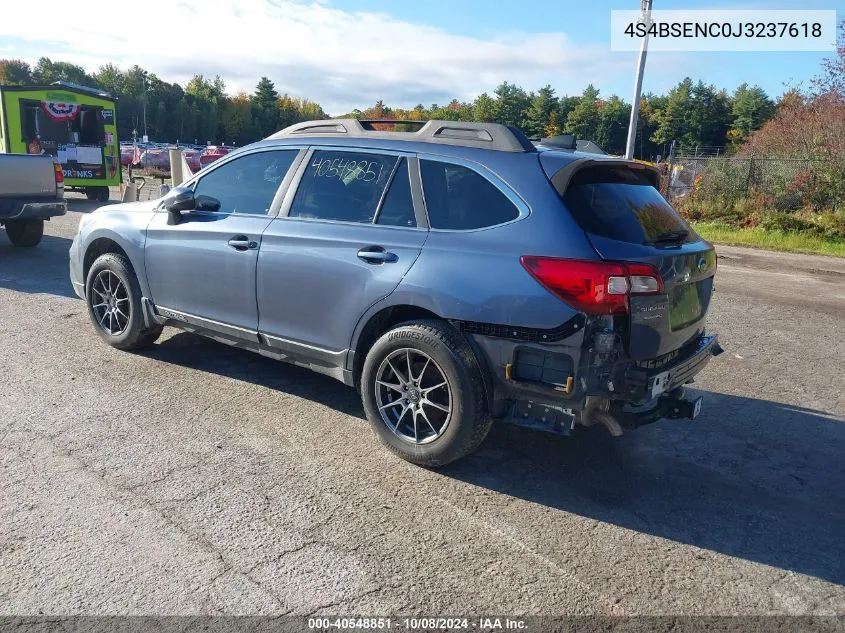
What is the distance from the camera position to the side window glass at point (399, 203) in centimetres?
397

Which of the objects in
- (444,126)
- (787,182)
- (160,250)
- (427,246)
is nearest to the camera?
(427,246)

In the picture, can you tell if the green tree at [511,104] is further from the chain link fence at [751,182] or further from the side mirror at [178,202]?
the side mirror at [178,202]

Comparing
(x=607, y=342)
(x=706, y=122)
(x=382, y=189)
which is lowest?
(x=607, y=342)

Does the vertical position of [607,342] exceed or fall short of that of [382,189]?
it falls short

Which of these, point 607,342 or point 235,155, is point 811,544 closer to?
point 607,342

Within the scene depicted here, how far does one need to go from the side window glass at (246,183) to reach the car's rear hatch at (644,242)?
1.95 metres

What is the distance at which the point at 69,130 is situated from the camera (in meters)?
18.5

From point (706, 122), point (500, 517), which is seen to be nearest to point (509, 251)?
point (500, 517)

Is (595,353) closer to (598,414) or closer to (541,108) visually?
(598,414)

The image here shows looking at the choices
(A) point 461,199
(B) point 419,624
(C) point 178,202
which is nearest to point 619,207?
(A) point 461,199

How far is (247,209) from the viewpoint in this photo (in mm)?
4797

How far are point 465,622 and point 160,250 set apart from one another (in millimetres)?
3747


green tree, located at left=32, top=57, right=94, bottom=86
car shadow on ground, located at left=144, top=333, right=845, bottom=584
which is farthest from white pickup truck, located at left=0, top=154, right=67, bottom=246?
green tree, located at left=32, top=57, right=94, bottom=86

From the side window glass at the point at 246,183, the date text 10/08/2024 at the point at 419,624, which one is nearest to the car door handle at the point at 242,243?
the side window glass at the point at 246,183
